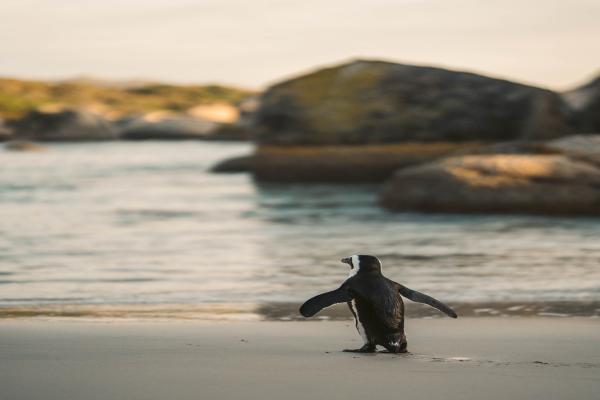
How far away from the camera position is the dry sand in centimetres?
409

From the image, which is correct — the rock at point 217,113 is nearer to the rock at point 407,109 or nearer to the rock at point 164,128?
the rock at point 164,128

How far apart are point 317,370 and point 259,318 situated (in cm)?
221

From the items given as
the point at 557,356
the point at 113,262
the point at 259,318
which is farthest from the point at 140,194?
the point at 557,356

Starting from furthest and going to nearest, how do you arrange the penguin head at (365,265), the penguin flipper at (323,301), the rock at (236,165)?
the rock at (236,165)
the penguin head at (365,265)
the penguin flipper at (323,301)

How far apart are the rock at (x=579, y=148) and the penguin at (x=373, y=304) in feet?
33.2

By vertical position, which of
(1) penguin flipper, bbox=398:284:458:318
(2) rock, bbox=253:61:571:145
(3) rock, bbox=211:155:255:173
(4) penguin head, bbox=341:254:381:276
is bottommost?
(1) penguin flipper, bbox=398:284:458:318

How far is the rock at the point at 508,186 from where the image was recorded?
14.2 m

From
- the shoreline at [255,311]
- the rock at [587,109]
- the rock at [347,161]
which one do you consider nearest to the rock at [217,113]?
→ the rock at [347,161]

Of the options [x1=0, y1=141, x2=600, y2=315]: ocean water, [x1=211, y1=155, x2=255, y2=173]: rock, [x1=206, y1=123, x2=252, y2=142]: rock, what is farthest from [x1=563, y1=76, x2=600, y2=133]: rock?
[x1=206, y1=123, x2=252, y2=142]: rock

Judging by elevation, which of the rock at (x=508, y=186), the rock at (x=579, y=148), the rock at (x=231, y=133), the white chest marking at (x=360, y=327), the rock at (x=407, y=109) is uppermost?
the rock at (x=231, y=133)

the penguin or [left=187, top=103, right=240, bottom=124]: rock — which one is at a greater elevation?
[left=187, top=103, right=240, bottom=124]: rock

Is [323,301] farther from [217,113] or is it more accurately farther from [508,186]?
[217,113]

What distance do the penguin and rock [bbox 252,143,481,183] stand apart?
16.3m

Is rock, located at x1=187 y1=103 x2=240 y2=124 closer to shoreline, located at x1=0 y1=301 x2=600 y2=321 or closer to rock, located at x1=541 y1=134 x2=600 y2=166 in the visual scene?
rock, located at x1=541 y1=134 x2=600 y2=166
